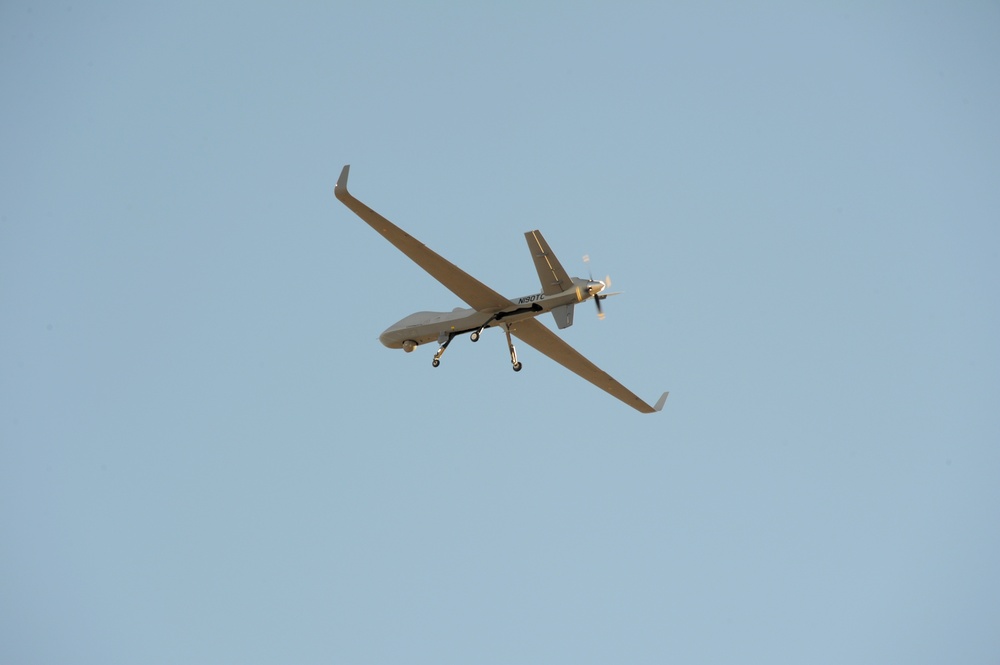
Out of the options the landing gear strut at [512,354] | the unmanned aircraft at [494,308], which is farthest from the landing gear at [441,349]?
the landing gear strut at [512,354]

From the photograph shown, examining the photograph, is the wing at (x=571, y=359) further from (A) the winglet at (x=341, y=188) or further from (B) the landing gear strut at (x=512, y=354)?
(A) the winglet at (x=341, y=188)

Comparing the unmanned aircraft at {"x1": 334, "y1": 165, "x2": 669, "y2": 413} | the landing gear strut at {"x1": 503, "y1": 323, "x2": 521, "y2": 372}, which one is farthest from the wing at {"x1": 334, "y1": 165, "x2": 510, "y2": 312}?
the landing gear strut at {"x1": 503, "y1": 323, "x2": 521, "y2": 372}

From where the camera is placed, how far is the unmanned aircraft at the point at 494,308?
2995cm

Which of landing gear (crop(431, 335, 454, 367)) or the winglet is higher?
the winglet

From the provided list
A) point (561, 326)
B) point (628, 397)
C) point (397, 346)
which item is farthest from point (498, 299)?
point (628, 397)

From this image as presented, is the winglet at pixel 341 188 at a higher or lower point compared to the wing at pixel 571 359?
higher

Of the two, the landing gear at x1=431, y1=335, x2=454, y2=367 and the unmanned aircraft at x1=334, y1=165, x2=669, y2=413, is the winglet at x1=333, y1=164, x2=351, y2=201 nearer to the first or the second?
the unmanned aircraft at x1=334, y1=165, x2=669, y2=413

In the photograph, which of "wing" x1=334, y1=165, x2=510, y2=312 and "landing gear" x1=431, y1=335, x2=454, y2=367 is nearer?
"wing" x1=334, y1=165, x2=510, y2=312

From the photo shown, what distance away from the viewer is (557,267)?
29625 mm

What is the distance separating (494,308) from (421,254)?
2904 millimetres

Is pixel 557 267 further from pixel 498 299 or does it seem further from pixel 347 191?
pixel 347 191

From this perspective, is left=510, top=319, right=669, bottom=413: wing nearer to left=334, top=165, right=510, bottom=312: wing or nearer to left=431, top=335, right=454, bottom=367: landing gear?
left=334, top=165, right=510, bottom=312: wing

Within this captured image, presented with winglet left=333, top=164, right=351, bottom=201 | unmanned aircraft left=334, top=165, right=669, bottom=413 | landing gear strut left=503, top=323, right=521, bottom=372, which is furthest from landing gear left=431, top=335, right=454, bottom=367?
winglet left=333, top=164, right=351, bottom=201

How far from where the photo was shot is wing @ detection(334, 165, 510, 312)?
98.8ft
